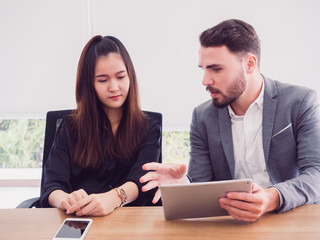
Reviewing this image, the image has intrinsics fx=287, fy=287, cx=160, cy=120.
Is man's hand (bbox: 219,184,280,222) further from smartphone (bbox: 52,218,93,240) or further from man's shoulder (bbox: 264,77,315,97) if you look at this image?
man's shoulder (bbox: 264,77,315,97)

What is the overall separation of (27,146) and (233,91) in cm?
254

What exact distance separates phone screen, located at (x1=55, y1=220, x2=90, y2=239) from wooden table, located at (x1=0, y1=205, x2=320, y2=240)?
29 millimetres

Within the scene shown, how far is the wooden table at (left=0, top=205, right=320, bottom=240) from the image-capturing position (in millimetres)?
909

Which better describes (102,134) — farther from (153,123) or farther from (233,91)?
(233,91)

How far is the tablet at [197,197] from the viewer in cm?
92

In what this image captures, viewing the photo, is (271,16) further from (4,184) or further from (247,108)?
(4,184)

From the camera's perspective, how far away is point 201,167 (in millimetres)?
1607

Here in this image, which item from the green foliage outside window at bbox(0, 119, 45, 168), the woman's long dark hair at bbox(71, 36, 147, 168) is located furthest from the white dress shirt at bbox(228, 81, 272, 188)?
the green foliage outside window at bbox(0, 119, 45, 168)

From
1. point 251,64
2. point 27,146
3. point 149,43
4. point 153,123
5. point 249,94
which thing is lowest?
point 27,146

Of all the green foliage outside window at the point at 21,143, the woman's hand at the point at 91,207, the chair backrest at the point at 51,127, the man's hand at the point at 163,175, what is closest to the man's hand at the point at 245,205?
the man's hand at the point at 163,175

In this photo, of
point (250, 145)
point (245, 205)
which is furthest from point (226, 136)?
point (245, 205)

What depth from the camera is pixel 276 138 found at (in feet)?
4.85

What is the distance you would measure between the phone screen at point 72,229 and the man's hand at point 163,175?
28 centimetres

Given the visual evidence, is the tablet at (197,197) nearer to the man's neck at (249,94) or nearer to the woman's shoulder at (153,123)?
the woman's shoulder at (153,123)
